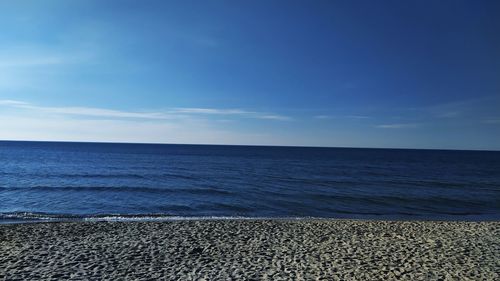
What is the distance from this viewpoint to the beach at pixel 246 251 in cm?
902

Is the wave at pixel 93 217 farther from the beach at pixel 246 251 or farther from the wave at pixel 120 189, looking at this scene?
the wave at pixel 120 189

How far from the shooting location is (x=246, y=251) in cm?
1127

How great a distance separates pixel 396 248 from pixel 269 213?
1052 centimetres

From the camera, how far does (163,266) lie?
9.59 metres

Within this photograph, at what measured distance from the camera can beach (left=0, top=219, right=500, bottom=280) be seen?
29.6 feet

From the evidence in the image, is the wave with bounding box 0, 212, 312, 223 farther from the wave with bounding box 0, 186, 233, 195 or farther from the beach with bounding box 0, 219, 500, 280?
the wave with bounding box 0, 186, 233, 195

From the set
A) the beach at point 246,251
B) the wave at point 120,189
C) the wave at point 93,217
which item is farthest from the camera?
the wave at point 120,189

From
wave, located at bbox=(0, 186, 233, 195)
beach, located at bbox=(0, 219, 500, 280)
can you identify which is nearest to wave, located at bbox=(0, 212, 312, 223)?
beach, located at bbox=(0, 219, 500, 280)

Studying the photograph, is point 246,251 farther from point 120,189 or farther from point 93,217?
point 120,189

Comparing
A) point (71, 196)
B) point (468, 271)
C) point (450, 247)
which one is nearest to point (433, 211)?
point (450, 247)

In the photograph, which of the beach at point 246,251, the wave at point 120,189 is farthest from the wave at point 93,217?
the wave at point 120,189

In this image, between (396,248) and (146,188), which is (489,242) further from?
(146,188)

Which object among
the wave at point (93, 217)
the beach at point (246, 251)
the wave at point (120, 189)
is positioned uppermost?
the beach at point (246, 251)

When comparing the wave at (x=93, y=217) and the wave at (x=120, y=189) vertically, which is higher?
the wave at (x=120, y=189)
